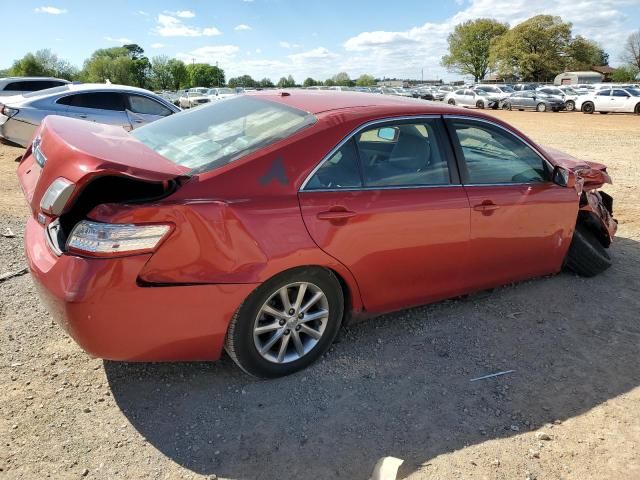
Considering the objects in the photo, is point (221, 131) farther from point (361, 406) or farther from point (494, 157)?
point (494, 157)

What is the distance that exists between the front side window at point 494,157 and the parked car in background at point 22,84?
13852 mm

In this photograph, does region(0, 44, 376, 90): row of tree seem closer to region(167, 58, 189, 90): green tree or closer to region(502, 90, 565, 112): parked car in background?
region(167, 58, 189, 90): green tree

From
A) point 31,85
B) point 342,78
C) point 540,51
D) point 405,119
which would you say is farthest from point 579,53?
point 405,119

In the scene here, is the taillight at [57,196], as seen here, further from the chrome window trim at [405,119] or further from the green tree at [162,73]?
the green tree at [162,73]

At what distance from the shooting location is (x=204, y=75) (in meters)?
114

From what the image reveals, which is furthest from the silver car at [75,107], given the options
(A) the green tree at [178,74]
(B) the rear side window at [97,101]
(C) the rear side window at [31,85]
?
(A) the green tree at [178,74]

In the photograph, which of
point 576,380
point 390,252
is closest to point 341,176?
point 390,252

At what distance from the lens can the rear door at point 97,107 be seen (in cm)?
941

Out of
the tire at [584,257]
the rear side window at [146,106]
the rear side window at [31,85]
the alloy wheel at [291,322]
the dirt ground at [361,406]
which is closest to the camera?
the dirt ground at [361,406]

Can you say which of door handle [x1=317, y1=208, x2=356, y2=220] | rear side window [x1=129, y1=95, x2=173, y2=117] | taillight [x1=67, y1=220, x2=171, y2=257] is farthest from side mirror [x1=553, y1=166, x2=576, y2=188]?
rear side window [x1=129, y1=95, x2=173, y2=117]

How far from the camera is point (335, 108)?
121 inches

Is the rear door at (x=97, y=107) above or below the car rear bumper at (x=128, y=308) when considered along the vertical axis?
above

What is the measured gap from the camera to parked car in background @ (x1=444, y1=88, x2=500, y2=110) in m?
38.2

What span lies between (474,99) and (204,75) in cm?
8769
